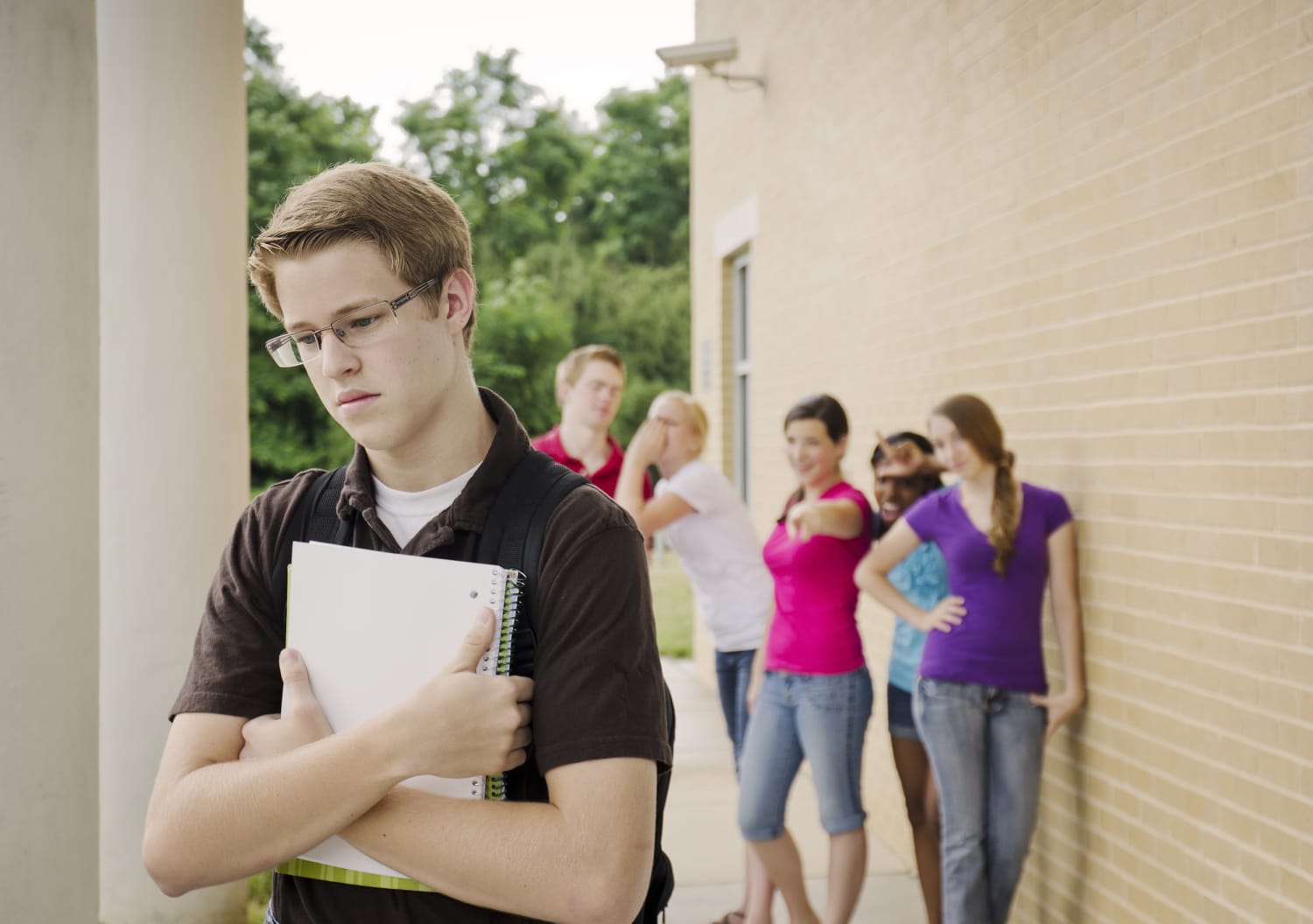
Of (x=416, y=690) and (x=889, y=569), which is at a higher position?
(x=416, y=690)

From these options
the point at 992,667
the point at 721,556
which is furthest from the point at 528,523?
the point at 721,556

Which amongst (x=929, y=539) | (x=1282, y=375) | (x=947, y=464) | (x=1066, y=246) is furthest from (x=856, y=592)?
(x=1282, y=375)

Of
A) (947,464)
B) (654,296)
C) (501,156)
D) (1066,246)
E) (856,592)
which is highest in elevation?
(501,156)

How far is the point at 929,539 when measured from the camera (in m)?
4.42

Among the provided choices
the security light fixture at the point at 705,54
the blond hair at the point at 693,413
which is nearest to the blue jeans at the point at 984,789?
the blond hair at the point at 693,413

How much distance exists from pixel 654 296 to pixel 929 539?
33.3 meters

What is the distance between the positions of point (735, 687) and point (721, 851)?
1.34m

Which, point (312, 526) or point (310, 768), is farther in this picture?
point (312, 526)

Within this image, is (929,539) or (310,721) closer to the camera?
(310,721)

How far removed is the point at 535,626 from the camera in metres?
1.51

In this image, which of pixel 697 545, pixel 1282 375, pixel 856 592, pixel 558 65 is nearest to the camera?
pixel 1282 375

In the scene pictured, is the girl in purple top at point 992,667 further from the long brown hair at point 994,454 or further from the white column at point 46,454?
the white column at point 46,454

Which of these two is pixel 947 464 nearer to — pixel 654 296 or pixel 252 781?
pixel 252 781

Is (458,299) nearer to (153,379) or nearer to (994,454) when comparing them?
(994,454)
